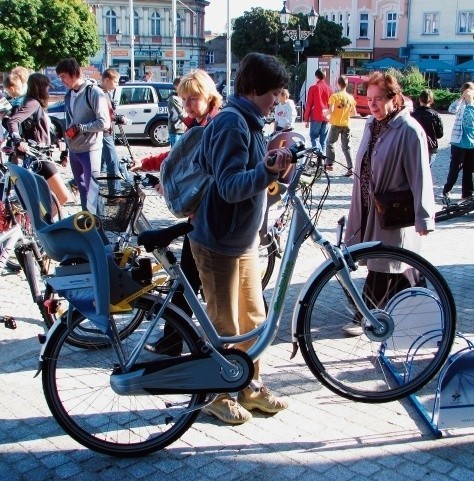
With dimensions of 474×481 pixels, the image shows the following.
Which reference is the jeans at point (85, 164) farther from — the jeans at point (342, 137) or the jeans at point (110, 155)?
the jeans at point (342, 137)

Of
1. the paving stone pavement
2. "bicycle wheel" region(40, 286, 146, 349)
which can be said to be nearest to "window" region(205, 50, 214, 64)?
the paving stone pavement

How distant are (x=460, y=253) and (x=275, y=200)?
12.2 ft

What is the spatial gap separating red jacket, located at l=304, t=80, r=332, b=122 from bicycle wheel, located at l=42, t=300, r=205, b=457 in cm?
1082

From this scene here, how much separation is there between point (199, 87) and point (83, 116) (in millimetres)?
3701

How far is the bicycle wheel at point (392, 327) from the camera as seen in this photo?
11.7 ft

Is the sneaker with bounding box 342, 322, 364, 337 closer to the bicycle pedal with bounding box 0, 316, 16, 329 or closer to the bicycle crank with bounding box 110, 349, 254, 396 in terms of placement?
the bicycle crank with bounding box 110, 349, 254, 396

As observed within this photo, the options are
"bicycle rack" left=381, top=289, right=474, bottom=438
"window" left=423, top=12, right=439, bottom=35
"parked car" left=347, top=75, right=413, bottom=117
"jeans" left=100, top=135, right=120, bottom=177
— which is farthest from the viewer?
"window" left=423, top=12, right=439, bottom=35

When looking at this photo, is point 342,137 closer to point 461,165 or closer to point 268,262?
point 461,165

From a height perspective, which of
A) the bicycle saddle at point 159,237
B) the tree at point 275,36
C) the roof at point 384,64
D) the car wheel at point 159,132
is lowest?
the car wheel at point 159,132

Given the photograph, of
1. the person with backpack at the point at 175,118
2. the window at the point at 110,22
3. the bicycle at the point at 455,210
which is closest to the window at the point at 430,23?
the window at the point at 110,22

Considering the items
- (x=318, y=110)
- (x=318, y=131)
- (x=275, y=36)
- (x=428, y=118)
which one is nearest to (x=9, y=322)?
(x=428, y=118)

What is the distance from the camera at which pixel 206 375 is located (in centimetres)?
328

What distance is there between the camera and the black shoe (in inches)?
134

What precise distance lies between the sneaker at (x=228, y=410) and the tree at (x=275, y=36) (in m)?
51.9
